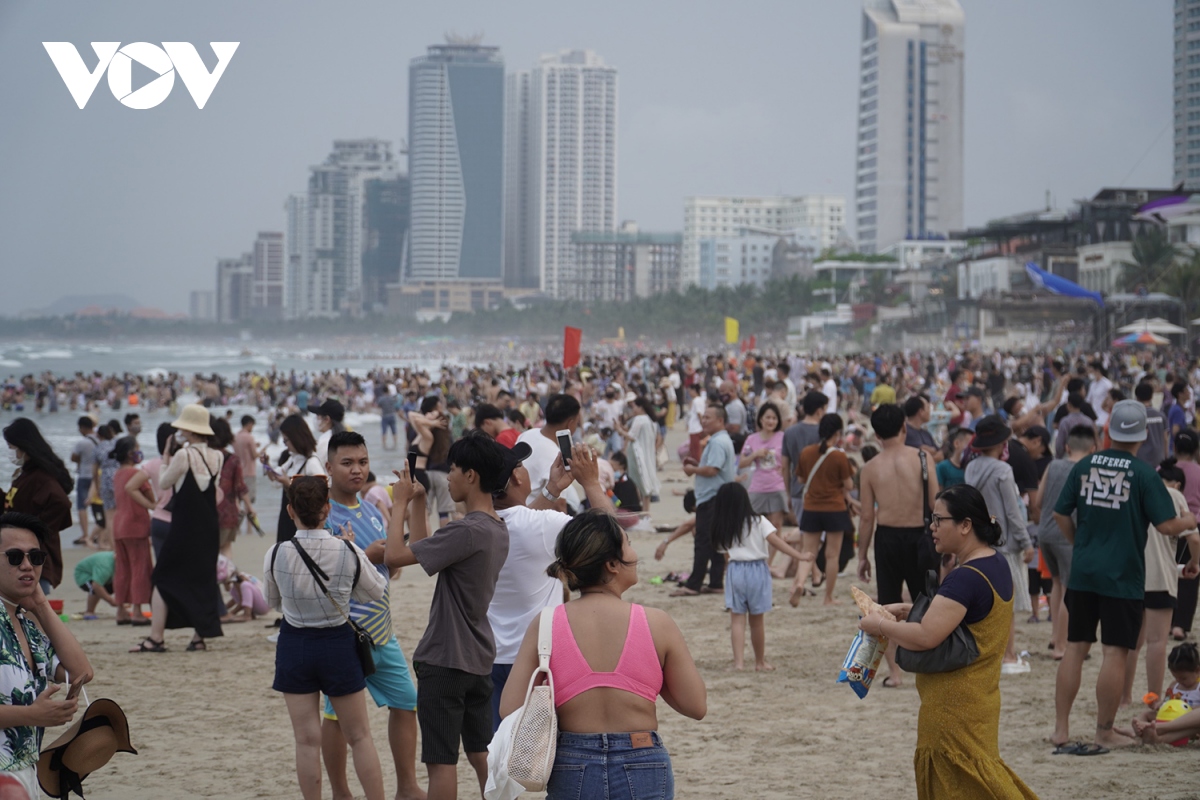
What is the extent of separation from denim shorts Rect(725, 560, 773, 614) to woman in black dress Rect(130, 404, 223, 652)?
145 inches

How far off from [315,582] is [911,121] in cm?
17344

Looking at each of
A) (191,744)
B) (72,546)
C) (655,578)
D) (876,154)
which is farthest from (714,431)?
(876,154)

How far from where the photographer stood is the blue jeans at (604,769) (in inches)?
115

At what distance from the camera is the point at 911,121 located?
16662cm

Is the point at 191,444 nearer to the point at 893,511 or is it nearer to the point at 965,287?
the point at 893,511

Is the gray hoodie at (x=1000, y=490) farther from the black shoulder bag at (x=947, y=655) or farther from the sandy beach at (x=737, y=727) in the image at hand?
the black shoulder bag at (x=947, y=655)

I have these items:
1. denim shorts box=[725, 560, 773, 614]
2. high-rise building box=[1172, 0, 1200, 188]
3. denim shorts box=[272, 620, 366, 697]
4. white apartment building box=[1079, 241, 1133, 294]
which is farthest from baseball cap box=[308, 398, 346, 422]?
high-rise building box=[1172, 0, 1200, 188]

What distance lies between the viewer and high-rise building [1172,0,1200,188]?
11875cm

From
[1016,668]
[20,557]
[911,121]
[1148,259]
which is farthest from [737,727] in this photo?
[911,121]

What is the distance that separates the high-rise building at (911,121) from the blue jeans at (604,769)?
554ft

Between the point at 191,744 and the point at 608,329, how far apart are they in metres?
149

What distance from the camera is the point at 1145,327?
35.8 metres

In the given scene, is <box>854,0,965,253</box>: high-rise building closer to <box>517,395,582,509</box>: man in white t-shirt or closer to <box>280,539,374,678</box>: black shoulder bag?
<box>517,395,582,509</box>: man in white t-shirt

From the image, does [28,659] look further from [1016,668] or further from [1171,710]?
[1016,668]
